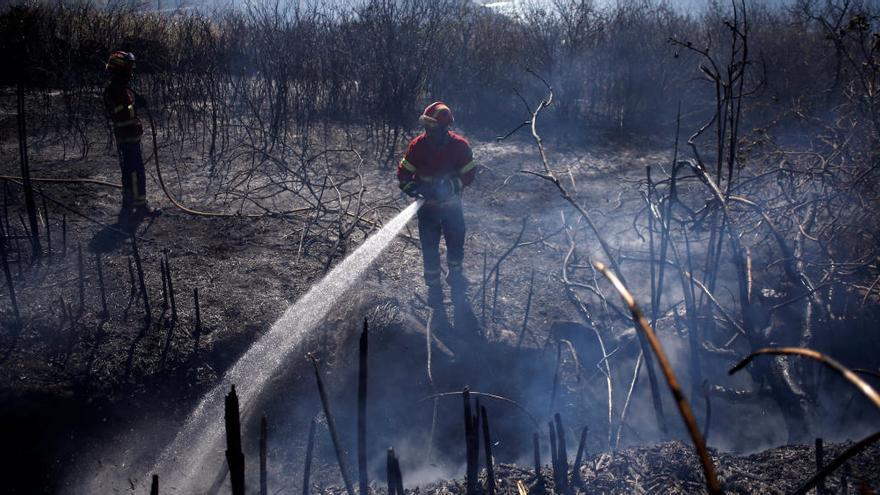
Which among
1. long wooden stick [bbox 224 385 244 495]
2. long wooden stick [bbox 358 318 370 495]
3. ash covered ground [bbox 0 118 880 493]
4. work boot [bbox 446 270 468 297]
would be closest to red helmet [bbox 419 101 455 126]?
ash covered ground [bbox 0 118 880 493]

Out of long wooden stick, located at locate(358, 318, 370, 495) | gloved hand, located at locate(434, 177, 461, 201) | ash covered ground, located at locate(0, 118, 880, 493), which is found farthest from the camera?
gloved hand, located at locate(434, 177, 461, 201)

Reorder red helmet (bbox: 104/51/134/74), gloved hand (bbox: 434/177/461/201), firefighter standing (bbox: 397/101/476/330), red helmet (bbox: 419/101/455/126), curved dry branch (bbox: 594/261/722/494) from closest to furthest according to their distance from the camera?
1. curved dry branch (bbox: 594/261/722/494)
2. red helmet (bbox: 419/101/455/126)
3. firefighter standing (bbox: 397/101/476/330)
4. gloved hand (bbox: 434/177/461/201)
5. red helmet (bbox: 104/51/134/74)

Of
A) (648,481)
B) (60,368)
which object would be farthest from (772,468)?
(60,368)

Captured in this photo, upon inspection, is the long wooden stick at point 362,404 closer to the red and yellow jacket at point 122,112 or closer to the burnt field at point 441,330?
the burnt field at point 441,330

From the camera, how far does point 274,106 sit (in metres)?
10.7

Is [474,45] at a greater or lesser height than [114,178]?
greater

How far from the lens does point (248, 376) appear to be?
5.36 meters

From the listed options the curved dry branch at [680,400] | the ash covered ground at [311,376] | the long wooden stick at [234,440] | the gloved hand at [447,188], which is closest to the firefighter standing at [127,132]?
the ash covered ground at [311,376]

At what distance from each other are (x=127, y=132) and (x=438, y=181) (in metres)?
3.91

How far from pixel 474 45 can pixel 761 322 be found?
862cm

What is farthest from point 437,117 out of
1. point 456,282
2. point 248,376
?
point 248,376

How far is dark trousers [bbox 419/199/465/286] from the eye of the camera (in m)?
5.95

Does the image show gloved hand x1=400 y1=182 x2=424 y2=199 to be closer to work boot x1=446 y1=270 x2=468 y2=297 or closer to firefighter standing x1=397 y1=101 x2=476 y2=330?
firefighter standing x1=397 y1=101 x2=476 y2=330

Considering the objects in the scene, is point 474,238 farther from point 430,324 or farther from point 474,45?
point 474,45
